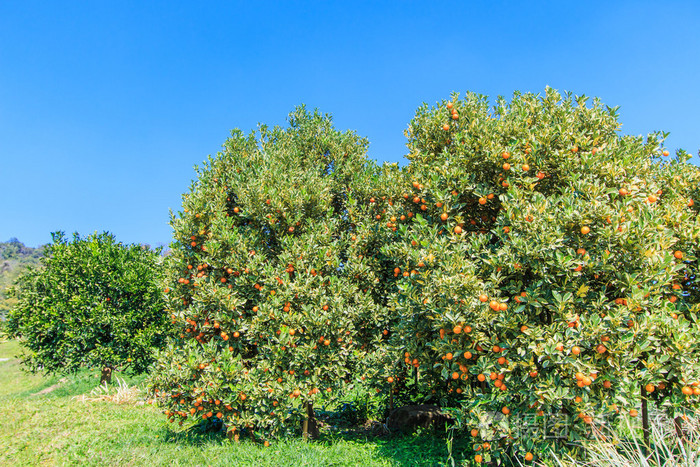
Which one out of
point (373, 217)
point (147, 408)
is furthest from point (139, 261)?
point (373, 217)

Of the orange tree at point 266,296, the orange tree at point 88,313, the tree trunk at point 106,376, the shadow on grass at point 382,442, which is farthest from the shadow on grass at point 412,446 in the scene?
the tree trunk at point 106,376

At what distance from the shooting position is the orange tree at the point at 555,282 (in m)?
5.29

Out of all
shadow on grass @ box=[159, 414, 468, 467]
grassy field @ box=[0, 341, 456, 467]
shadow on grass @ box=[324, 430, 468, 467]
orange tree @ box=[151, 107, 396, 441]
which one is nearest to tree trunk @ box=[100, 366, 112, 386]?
grassy field @ box=[0, 341, 456, 467]

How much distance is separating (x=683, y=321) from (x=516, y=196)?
255 cm

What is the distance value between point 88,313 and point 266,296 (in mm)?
9306

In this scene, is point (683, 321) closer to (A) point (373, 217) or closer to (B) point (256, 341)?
(A) point (373, 217)

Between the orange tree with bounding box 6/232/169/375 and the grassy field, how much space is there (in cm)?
161

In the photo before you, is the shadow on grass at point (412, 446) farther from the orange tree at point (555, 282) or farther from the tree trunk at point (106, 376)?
the tree trunk at point (106, 376)

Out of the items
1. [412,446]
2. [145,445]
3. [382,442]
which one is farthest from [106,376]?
[412,446]

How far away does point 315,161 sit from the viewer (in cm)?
1024

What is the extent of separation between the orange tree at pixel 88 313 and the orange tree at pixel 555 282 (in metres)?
10.6

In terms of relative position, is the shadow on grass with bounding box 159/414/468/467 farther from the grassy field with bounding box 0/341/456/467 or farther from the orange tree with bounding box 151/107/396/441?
the orange tree with bounding box 151/107/396/441

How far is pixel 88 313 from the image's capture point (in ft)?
45.0

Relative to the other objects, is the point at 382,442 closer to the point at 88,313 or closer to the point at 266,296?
the point at 266,296
